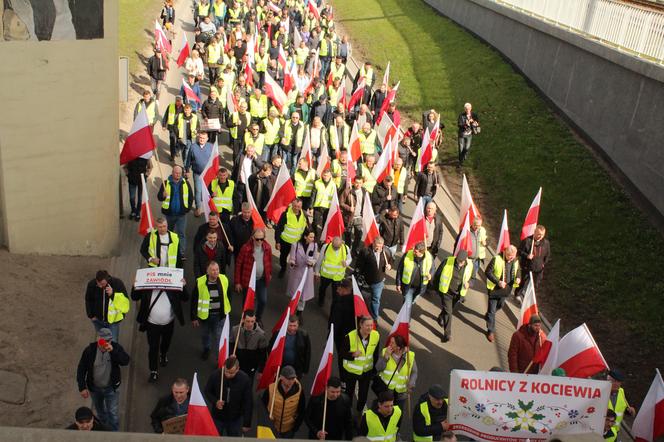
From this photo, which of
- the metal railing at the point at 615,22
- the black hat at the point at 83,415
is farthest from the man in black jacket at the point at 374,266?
the metal railing at the point at 615,22

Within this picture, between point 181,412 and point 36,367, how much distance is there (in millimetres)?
3450

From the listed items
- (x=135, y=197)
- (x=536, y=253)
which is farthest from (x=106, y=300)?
(x=536, y=253)

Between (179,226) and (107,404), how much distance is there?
16.9ft

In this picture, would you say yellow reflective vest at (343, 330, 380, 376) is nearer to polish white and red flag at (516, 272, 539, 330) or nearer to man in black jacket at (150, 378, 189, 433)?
man in black jacket at (150, 378, 189, 433)

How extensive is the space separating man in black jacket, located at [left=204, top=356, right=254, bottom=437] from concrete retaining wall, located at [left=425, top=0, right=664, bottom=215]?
32.3 feet

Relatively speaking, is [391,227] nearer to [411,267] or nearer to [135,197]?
[411,267]

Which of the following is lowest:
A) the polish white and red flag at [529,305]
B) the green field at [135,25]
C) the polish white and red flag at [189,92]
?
the green field at [135,25]

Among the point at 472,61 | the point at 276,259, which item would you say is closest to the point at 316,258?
the point at 276,259

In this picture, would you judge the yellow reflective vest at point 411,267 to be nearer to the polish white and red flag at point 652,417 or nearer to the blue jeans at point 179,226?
the blue jeans at point 179,226

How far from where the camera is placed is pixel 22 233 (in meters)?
14.1

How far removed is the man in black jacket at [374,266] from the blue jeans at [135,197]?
483cm

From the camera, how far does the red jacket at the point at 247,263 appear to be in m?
12.4

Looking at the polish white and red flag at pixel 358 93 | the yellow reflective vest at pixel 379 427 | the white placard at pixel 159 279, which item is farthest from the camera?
the polish white and red flag at pixel 358 93

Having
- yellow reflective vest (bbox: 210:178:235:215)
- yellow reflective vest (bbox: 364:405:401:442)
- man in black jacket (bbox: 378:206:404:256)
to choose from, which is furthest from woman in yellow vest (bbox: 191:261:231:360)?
man in black jacket (bbox: 378:206:404:256)
